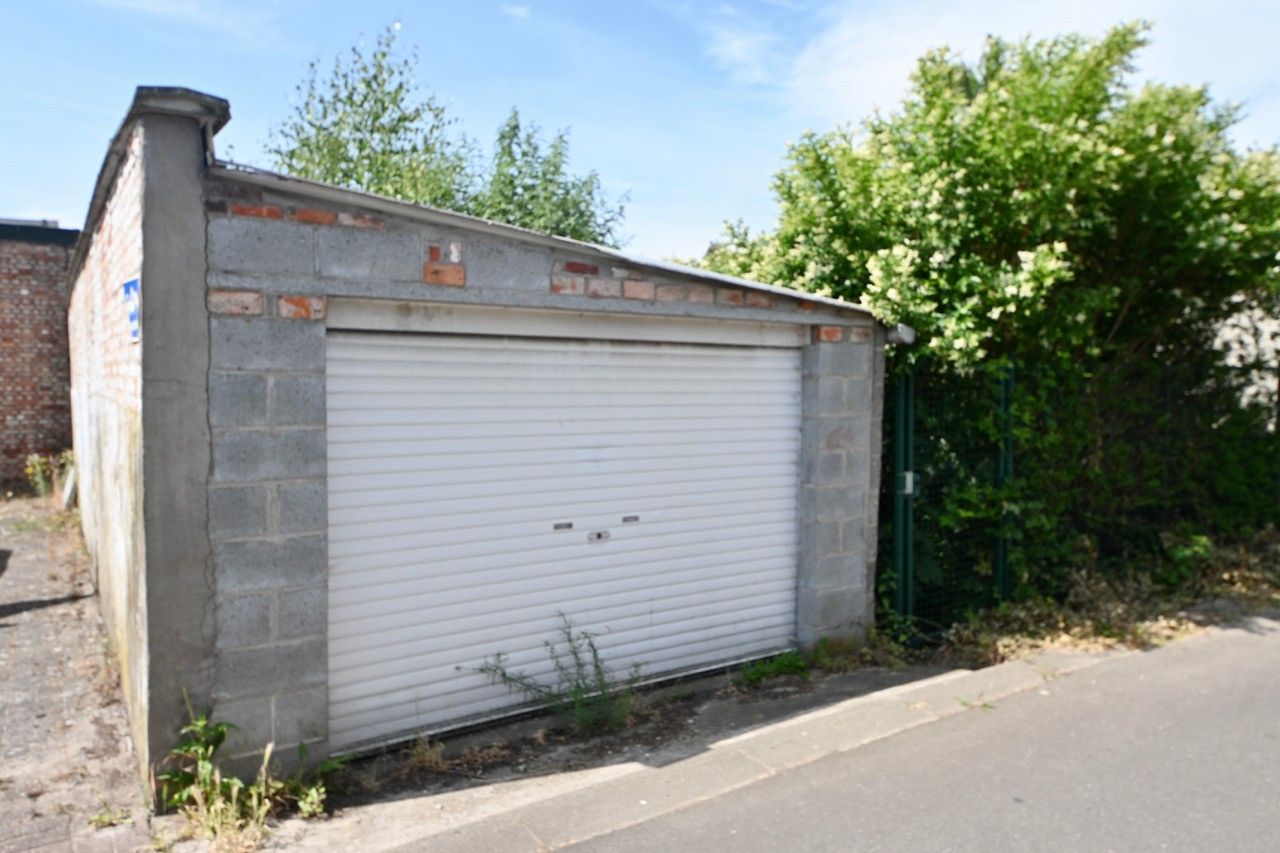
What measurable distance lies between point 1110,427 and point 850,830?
16.9ft

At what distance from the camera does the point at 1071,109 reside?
6.62 m

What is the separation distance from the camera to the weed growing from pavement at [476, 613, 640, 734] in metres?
4.95

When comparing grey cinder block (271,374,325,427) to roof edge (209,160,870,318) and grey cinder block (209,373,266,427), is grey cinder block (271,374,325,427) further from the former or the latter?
roof edge (209,160,870,318)

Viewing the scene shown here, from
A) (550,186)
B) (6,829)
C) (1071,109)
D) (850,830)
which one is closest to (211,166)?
(6,829)

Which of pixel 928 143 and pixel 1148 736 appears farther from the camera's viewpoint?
pixel 928 143

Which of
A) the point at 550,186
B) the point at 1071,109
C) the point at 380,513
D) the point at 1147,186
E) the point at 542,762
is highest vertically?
the point at 550,186

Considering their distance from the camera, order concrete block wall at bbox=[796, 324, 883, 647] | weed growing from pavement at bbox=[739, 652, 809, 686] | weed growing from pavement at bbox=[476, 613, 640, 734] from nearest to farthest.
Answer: weed growing from pavement at bbox=[476, 613, 640, 734]
weed growing from pavement at bbox=[739, 652, 809, 686]
concrete block wall at bbox=[796, 324, 883, 647]

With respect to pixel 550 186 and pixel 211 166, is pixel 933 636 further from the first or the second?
pixel 550 186

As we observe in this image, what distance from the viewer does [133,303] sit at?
4.13 meters

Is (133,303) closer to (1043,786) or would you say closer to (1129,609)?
(1043,786)

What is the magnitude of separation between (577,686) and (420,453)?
158 cm

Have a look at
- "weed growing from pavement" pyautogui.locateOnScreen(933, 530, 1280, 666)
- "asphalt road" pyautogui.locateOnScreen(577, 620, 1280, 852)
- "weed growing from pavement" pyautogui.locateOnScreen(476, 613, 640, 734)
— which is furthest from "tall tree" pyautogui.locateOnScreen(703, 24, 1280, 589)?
"weed growing from pavement" pyautogui.locateOnScreen(476, 613, 640, 734)

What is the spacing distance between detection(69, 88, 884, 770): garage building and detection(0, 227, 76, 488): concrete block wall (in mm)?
9909

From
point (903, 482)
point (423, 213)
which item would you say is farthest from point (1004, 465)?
point (423, 213)
